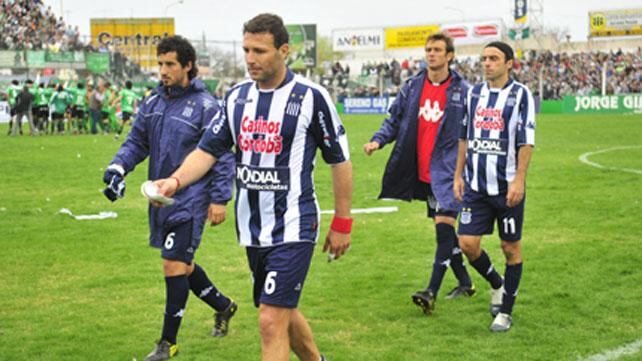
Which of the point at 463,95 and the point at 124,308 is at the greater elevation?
the point at 463,95

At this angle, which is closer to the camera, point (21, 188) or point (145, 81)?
point (21, 188)

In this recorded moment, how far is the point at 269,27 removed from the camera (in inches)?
183

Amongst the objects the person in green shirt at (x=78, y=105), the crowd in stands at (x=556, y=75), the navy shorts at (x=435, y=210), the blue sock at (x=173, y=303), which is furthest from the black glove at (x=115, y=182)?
the crowd in stands at (x=556, y=75)

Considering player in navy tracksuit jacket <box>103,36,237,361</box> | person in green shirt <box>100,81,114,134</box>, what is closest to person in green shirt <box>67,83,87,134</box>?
person in green shirt <box>100,81,114,134</box>

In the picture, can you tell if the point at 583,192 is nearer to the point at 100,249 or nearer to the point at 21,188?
the point at 100,249

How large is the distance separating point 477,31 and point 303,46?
15314 mm

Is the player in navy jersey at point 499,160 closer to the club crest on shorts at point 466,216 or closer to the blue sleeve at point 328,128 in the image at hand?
the club crest on shorts at point 466,216

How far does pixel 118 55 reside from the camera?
5388 centimetres

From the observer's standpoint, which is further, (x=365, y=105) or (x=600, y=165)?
(x=365, y=105)

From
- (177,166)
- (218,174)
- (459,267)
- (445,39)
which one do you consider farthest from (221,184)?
(459,267)

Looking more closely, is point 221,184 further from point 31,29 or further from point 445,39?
point 31,29

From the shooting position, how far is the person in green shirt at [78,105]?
34344 millimetres

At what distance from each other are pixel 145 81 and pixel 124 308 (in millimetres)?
49244

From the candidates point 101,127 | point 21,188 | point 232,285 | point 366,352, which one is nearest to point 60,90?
point 101,127
